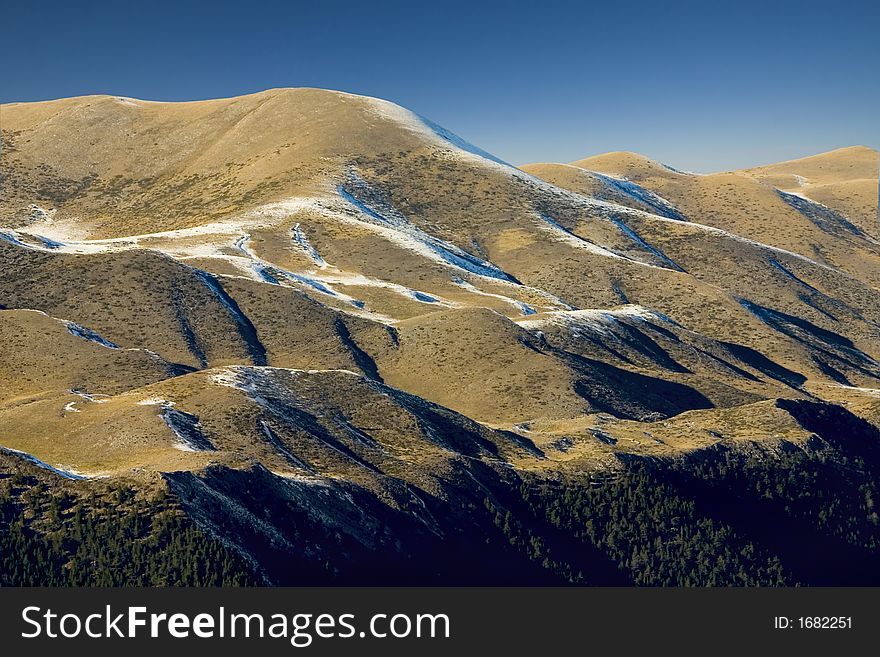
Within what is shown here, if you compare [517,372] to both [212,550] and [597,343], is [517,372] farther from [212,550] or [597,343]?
[212,550]

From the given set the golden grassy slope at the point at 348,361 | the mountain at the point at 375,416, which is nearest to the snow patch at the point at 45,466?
the mountain at the point at 375,416

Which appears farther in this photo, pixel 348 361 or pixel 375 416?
pixel 348 361

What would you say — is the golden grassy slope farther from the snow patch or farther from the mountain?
the snow patch

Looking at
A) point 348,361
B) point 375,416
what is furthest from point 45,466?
point 348,361

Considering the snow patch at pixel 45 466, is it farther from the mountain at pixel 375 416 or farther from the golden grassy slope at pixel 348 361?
the golden grassy slope at pixel 348 361

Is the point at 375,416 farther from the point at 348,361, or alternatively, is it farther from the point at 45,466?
the point at 348,361

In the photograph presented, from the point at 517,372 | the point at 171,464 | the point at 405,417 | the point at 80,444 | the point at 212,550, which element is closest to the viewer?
the point at 212,550

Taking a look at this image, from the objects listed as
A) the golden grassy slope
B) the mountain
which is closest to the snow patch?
the mountain

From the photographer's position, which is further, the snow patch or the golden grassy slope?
the golden grassy slope

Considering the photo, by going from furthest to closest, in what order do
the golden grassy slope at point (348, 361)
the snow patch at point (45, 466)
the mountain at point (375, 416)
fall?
the golden grassy slope at point (348, 361) → the snow patch at point (45, 466) → the mountain at point (375, 416)

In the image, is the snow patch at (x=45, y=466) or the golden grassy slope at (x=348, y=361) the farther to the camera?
the golden grassy slope at (x=348, y=361)
